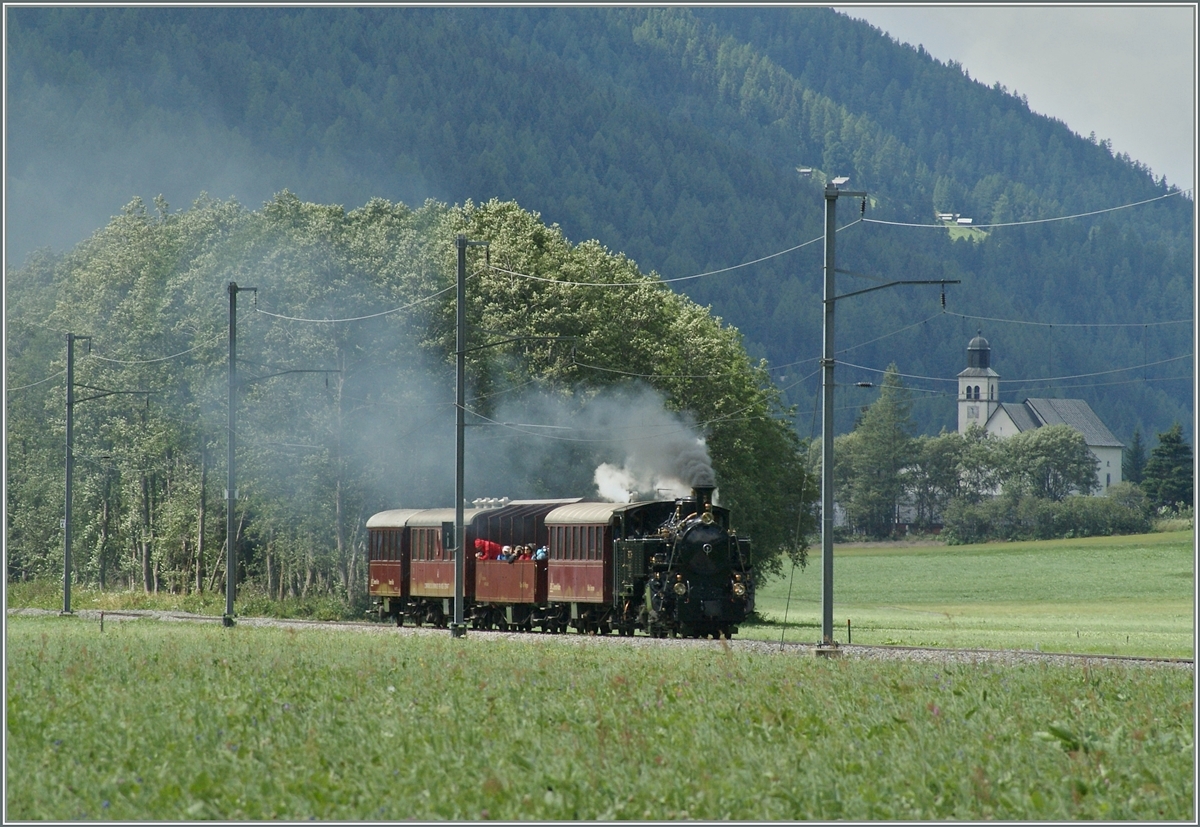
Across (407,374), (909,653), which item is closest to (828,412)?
(909,653)

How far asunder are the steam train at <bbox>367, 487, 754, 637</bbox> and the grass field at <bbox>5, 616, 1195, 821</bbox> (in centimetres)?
1105

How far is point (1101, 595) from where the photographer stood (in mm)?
75500

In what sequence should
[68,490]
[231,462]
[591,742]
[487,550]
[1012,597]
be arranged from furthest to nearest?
[1012,597] → [68,490] → [487,550] → [231,462] → [591,742]

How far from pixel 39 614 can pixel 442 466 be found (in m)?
14.7

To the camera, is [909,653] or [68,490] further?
[68,490]

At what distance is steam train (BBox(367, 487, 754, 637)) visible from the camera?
32688 millimetres

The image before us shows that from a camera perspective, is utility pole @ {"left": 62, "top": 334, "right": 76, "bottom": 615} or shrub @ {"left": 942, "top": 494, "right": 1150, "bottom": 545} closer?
utility pole @ {"left": 62, "top": 334, "right": 76, "bottom": 615}

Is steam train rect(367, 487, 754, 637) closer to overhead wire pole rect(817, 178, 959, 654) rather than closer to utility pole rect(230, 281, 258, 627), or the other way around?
overhead wire pole rect(817, 178, 959, 654)

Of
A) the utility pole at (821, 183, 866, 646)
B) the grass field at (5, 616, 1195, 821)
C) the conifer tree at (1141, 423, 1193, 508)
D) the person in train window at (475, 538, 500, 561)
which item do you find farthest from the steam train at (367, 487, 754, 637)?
the conifer tree at (1141, 423, 1193, 508)

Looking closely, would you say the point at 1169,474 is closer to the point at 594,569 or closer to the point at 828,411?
the point at 594,569

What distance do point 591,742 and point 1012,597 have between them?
70.4 metres

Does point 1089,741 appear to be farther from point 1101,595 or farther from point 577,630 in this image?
point 1101,595

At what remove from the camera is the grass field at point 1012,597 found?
125 feet

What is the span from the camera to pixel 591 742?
43.6 feet
